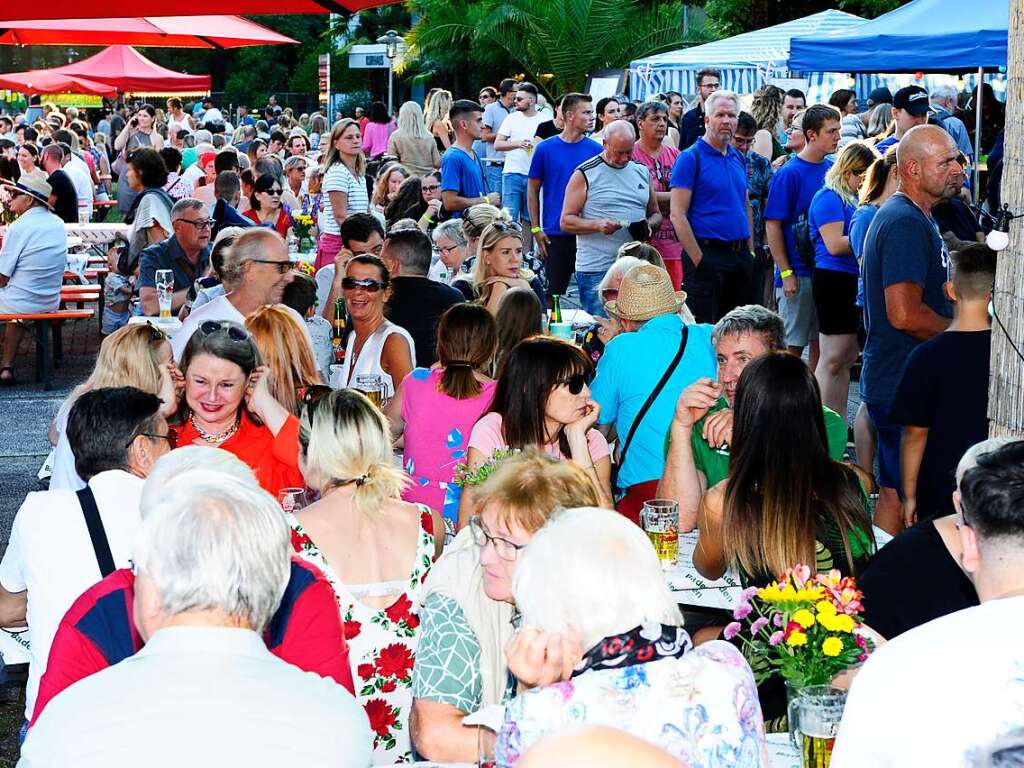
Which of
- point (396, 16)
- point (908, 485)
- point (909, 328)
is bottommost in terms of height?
point (908, 485)

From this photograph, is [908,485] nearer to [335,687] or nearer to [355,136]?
[335,687]

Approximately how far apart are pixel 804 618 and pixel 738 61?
51.2ft

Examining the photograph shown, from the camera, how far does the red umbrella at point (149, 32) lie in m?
9.32

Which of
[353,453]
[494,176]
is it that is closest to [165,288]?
[353,453]

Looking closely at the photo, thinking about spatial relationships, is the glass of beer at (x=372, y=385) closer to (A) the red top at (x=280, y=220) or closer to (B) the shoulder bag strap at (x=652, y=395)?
(B) the shoulder bag strap at (x=652, y=395)

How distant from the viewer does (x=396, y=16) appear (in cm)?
4244

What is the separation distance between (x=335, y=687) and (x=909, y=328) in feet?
13.3

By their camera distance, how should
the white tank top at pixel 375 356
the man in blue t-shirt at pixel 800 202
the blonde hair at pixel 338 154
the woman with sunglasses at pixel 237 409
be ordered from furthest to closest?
1. the blonde hair at pixel 338 154
2. the man in blue t-shirt at pixel 800 202
3. the white tank top at pixel 375 356
4. the woman with sunglasses at pixel 237 409

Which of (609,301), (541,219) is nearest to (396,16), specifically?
(541,219)

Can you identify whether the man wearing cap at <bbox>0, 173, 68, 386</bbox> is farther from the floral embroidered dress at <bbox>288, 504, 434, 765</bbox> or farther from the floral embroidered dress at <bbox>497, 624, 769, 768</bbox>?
the floral embroidered dress at <bbox>497, 624, 769, 768</bbox>

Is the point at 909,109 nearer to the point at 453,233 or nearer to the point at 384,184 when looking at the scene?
the point at 453,233

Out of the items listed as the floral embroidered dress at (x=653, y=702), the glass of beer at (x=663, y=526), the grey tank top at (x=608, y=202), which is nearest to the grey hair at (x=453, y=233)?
the grey tank top at (x=608, y=202)

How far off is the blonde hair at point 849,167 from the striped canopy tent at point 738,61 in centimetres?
844

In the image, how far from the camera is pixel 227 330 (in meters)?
4.89
